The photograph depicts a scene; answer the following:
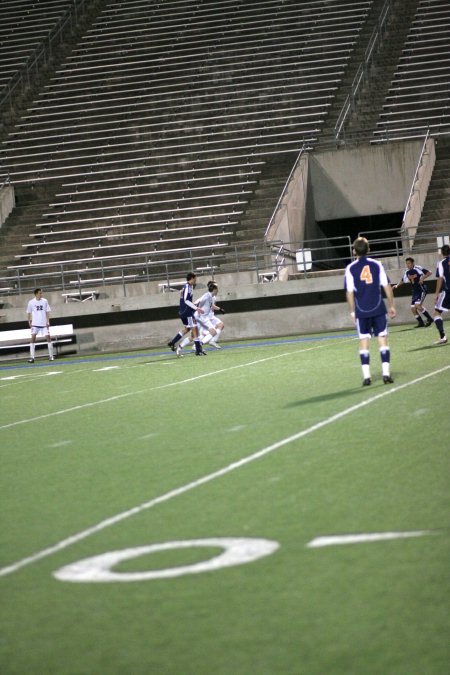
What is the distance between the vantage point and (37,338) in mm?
30219

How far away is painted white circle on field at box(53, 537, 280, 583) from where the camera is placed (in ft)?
18.4

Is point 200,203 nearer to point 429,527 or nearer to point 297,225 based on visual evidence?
point 297,225

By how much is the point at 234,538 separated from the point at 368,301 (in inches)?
301

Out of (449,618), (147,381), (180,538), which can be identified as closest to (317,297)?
(147,381)

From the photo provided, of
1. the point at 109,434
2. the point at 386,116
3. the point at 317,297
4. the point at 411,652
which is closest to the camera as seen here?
the point at 411,652

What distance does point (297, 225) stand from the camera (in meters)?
34.4

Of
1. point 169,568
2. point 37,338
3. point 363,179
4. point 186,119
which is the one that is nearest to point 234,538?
point 169,568

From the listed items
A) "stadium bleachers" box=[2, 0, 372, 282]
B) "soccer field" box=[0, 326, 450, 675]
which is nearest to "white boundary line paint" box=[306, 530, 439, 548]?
"soccer field" box=[0, 326, 450, 675]

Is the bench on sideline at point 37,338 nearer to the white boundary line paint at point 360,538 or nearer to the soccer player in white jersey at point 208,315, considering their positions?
the soccer player in white jersey at point 208,315

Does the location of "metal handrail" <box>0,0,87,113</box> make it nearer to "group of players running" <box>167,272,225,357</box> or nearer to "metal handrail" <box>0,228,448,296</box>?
"metal handrail" <box>0,228,448,296</box>

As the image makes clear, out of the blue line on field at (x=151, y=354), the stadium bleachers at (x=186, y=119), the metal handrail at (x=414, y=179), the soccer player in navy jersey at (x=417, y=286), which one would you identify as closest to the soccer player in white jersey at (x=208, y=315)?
the blue line on field at (x=151, y=354)

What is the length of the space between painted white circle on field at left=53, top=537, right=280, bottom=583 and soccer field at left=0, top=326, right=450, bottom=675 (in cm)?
2

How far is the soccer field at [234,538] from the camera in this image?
440 cm

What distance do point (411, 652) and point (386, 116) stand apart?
117 ft
